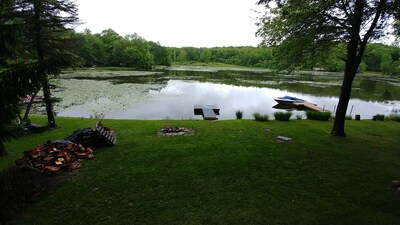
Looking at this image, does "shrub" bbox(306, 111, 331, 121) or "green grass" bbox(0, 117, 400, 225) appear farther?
"shrub" bbox(306, 111, 331, 121)

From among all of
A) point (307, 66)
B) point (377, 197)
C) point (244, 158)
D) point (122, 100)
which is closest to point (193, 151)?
point (244, 158)

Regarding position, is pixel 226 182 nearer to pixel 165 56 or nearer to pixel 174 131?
pixel 174 131

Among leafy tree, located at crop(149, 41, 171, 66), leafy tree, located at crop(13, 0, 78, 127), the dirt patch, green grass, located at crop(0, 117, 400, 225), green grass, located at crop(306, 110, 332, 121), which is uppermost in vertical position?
leafy tree, located at crop(149, 41, 171, 66)

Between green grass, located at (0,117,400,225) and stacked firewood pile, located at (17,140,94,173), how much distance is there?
0.44 m

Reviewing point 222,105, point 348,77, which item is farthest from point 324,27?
point 222,105

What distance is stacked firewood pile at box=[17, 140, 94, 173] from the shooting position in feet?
24.2

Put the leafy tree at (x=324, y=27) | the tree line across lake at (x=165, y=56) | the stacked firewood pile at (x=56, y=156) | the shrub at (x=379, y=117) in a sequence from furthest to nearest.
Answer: the shrub at (x=379, y=117)
the tree line across lake at (x=165, y=56)
the leafy tree at (x=324, y=27)
the stacked firewood pile at (x=56, y=156)

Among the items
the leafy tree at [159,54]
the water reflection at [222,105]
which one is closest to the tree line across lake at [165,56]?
the leafy tree at [159,54]

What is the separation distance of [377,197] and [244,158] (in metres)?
3.83

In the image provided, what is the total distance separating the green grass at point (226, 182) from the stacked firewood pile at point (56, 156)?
437mm

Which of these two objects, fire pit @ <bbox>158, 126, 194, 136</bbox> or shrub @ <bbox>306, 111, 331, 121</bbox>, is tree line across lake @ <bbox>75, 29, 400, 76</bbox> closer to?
shrub @ <bbox>306, 111, 331, 121</bbox>

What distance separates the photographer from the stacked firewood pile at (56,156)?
738 cm

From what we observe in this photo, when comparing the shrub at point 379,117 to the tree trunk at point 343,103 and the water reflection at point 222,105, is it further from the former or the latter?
A: the tree trunk at point 343,103

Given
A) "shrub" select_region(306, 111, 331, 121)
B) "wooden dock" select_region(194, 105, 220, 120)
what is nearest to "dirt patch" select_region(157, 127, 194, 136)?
"wooden dock" select_region(194, 105, 220, 120)
